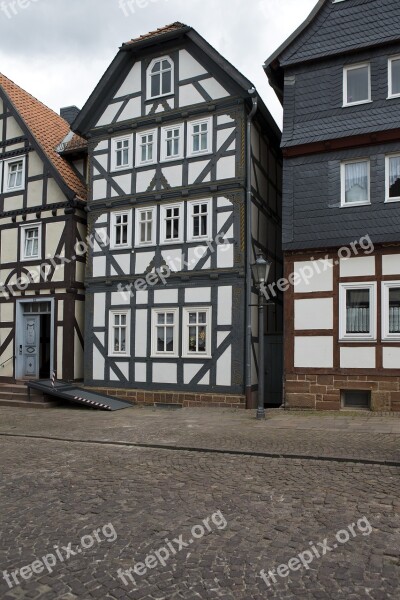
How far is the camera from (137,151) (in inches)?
698

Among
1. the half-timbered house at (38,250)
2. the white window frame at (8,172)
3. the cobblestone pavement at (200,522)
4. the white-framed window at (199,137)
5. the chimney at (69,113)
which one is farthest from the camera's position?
the chimney at (69,113)

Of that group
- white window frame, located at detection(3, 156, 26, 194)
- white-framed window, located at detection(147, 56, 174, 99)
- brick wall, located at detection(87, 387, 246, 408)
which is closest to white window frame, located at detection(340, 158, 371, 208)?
brick wall, located at detection(87, 387, 246, 408)

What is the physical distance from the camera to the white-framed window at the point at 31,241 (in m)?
19.3

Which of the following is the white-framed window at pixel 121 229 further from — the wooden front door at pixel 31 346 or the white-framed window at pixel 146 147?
the wooden front door at pixel 31 346

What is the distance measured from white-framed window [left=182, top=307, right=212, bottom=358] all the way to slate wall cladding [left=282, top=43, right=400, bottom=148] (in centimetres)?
536

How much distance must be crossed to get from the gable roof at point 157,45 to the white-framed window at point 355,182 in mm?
3587

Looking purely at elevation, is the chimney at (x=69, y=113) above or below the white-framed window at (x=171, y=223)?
above

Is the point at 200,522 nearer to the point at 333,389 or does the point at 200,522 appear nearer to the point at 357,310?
the point at 333,389

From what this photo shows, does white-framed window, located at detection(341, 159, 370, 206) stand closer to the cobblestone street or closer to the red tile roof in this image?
the cobblestone street

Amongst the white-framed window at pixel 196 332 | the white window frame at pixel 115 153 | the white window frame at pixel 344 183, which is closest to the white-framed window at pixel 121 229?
the white window frame at pixel 115 153

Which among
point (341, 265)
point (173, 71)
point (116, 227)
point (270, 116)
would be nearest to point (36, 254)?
point (116, 227)

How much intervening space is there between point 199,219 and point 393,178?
562 centimetres

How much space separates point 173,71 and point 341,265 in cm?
834

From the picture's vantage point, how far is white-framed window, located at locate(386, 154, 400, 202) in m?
13.8
